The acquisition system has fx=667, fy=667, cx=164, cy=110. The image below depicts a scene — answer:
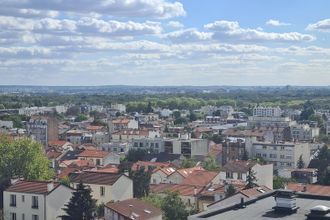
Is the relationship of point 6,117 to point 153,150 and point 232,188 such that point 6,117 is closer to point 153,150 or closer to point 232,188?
point 153,150

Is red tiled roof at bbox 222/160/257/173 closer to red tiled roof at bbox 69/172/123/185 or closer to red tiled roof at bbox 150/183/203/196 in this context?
red tiled roof at bbox 150/183/203/196

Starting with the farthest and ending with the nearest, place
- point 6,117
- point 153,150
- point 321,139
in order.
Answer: point 6,117 < point 321,139 < point 153,150

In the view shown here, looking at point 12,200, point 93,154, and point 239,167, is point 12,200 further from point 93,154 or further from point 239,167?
point 93,154

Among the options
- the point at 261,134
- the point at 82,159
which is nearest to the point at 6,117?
the point at 261,134

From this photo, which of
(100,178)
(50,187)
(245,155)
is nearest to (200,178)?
(100,178)

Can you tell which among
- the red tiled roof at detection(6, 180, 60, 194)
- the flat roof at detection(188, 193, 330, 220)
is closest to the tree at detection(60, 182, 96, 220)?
the red tiled roof at detection(6, 180, 60, 194)

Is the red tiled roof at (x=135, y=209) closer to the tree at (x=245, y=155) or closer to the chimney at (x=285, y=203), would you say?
the chimney at (x=285, y=203)

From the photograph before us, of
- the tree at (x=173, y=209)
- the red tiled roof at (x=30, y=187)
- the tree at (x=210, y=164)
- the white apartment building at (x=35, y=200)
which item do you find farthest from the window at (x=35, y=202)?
the tree at (x=210, y=164)
